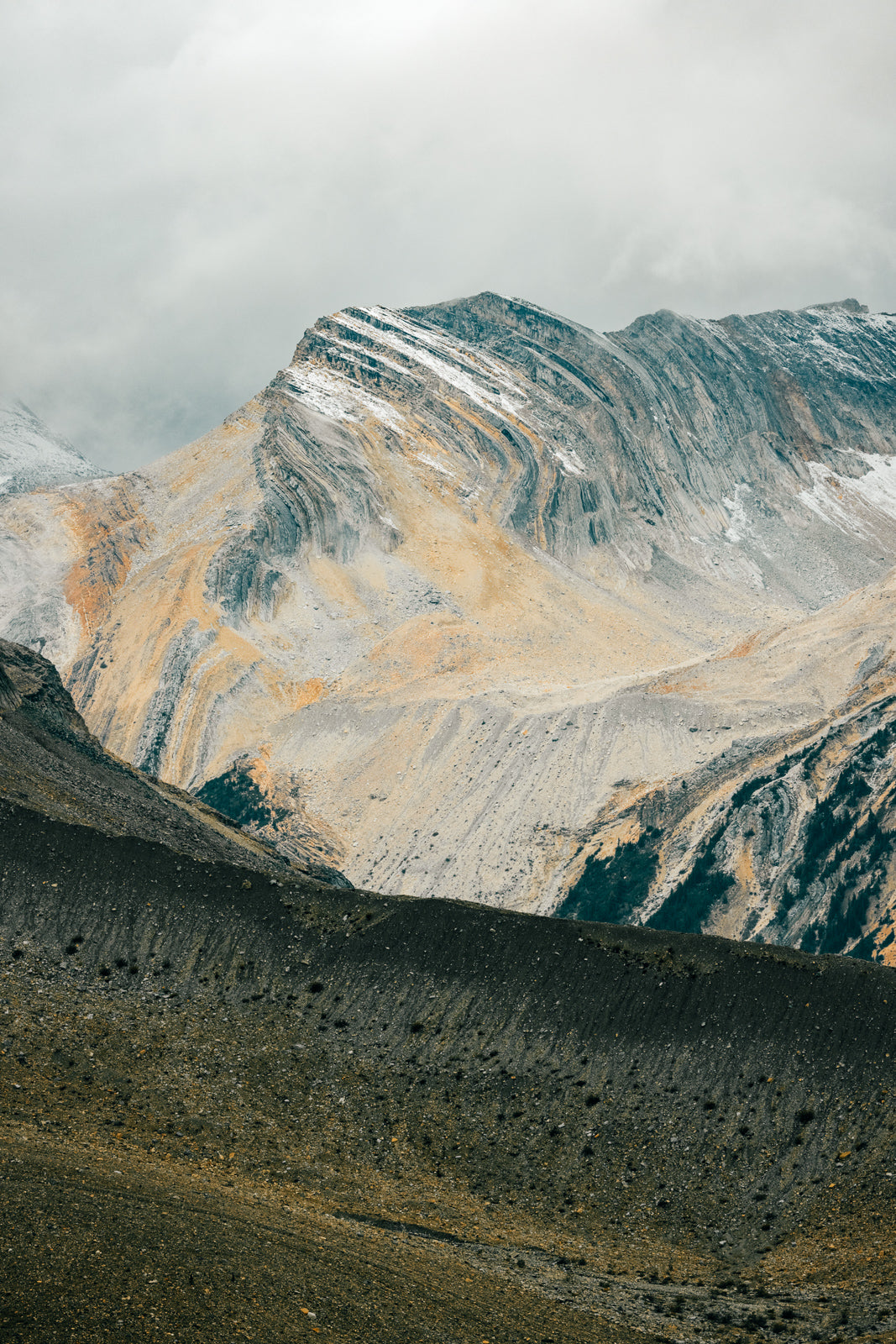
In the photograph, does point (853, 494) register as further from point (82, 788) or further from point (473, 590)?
point (82, 788)

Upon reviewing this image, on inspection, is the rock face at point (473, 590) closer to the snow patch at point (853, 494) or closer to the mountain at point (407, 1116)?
the snow patch at point (853, 494)

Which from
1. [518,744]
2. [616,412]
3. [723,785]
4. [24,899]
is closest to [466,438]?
[616,412]

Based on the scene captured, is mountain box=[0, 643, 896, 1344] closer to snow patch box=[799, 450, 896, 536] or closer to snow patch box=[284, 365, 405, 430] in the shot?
snow patch box=[284, 365, 405, 430]

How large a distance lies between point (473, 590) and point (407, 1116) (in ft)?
306

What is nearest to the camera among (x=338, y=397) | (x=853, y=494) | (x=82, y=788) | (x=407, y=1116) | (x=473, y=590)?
(x=407, y=1116)

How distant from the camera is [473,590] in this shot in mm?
126500

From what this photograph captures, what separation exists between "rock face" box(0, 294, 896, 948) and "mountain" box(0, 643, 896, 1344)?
38198 mm

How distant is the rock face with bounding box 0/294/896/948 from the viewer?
290ft

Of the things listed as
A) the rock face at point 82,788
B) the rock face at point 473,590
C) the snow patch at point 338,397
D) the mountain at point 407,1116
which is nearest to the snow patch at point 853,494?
the rock face at point 473,590

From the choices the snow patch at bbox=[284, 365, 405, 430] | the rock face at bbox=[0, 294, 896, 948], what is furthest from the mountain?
the snow patch at bbox=[284, 365, 405, 430]

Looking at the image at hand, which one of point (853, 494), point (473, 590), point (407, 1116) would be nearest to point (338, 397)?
point (473, 590)

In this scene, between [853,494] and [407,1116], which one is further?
[853,494]

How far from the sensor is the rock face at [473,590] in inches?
3479

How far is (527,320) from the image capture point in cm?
17300
